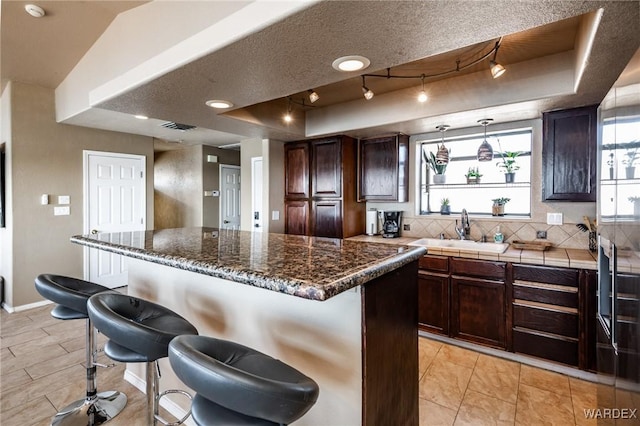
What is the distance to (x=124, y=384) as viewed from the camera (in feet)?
7.91

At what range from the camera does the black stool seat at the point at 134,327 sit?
4.10 feet

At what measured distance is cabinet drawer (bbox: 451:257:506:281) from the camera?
272 cm

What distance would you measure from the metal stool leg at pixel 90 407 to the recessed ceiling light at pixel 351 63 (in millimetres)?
2157

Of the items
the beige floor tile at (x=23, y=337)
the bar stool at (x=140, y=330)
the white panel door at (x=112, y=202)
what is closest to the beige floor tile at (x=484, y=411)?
the bar stool at (x=140, y=330)

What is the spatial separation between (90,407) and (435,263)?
287cm

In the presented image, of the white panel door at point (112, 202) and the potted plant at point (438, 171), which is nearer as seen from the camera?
the potted plant at point (438, 171)

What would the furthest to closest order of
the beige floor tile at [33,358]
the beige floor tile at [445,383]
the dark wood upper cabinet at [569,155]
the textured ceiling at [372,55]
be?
the beige floor tile at [33,358], the dark wood upper cabinet at [569,155], the beige floor tile at [445,383], the textured ceiling at [372,55]

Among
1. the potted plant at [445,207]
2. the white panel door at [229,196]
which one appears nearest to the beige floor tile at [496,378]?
the potted plant at [445,207]

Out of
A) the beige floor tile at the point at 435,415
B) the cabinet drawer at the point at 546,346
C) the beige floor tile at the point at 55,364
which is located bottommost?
the beige floor tile at the point at 435,415

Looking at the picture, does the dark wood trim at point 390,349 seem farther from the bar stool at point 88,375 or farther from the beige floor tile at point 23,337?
the beige floor tile at point 23,337

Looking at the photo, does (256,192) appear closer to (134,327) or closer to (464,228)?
(464,228)

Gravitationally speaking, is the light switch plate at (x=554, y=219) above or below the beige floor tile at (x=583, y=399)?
above

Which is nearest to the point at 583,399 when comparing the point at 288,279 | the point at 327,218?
the point at 288,279

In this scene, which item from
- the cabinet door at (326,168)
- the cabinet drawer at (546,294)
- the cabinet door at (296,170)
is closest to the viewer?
the cabinet drawer at (546,294)
